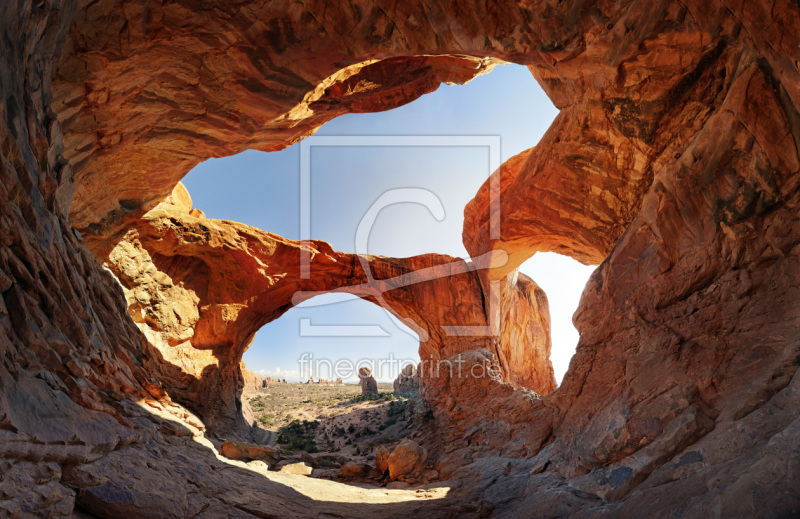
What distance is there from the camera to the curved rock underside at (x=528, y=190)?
156 inches

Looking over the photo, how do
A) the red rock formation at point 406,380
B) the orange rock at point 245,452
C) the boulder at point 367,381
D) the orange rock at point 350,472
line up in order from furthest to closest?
1. the boulder at point 367,381
2. the red rock formation at point 406,380
3. the orange rock at point 350,472
4. the orange rock at point 245,452

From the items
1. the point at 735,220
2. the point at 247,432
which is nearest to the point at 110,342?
the point at 735,220

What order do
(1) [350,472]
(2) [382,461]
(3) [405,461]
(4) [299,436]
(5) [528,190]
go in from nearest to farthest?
(1) [350,472]
(3) [405,461]
(2) [382,461]
(5) [528,190]
(4) [299,436]

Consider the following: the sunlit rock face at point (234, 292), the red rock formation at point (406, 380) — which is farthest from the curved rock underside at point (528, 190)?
the red rock formation at point (406, 380)

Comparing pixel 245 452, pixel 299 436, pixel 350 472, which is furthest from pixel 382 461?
pixel 299 436

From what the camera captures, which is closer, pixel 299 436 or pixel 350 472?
pixel 350 472

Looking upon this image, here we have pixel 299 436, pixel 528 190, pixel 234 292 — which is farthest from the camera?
pixel 299 436

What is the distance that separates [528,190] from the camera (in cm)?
1211

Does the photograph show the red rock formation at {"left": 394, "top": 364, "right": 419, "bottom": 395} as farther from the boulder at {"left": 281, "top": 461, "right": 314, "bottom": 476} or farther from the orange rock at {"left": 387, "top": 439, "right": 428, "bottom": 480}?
the boulder at {"left": 281, "top": 461, "right": 314, "bottom": 476}

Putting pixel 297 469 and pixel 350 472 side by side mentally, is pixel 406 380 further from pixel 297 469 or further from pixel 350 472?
pixel 297 469

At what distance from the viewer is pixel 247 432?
17.0 metres

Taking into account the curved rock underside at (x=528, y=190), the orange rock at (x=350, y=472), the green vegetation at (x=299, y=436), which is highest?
the curved rock underside at (x=528, y=190)

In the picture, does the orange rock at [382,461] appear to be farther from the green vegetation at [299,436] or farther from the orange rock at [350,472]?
the green vegetation at [299,436]

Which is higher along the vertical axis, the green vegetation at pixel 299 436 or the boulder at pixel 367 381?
the boulder at pixel 367 381
